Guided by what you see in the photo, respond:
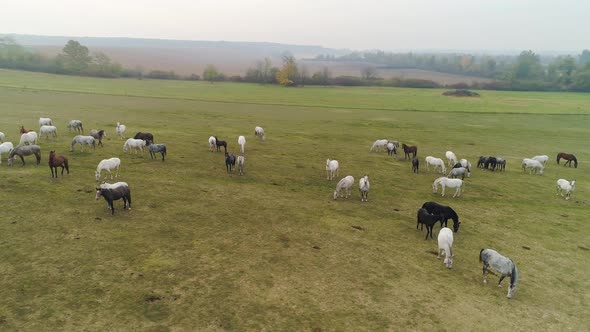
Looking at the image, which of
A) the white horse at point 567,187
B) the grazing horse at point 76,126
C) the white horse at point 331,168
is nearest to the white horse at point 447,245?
the white horse at point 331,168

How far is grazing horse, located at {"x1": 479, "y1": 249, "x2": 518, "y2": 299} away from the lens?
1172 centimetres

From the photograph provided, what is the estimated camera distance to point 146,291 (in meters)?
10.7

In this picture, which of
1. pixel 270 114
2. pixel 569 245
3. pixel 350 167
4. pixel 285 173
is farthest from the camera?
pixel 270 114

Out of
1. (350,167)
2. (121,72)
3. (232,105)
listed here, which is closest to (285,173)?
(350,167)

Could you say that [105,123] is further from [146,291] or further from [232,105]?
[146,291]

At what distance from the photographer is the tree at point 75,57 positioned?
4321 inches

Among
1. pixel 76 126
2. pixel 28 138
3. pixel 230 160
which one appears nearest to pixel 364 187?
pixel 230 160

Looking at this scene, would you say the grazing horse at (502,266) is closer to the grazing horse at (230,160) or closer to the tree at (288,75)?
the grazing horse at (230,160)

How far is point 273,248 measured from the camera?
1391cm

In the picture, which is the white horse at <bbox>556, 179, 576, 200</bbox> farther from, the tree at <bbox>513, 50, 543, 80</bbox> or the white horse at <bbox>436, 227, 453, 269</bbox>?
the tree at <bbox>513, 50, 543, 80</bbox>

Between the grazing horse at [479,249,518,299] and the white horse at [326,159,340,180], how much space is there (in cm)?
1180

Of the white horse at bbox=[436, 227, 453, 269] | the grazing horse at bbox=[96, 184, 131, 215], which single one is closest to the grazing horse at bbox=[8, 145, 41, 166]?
the grazing horse at bbox=[96, 184, 131, 215]

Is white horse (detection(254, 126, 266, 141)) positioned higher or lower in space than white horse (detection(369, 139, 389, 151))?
higher

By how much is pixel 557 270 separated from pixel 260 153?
70.0 feet
